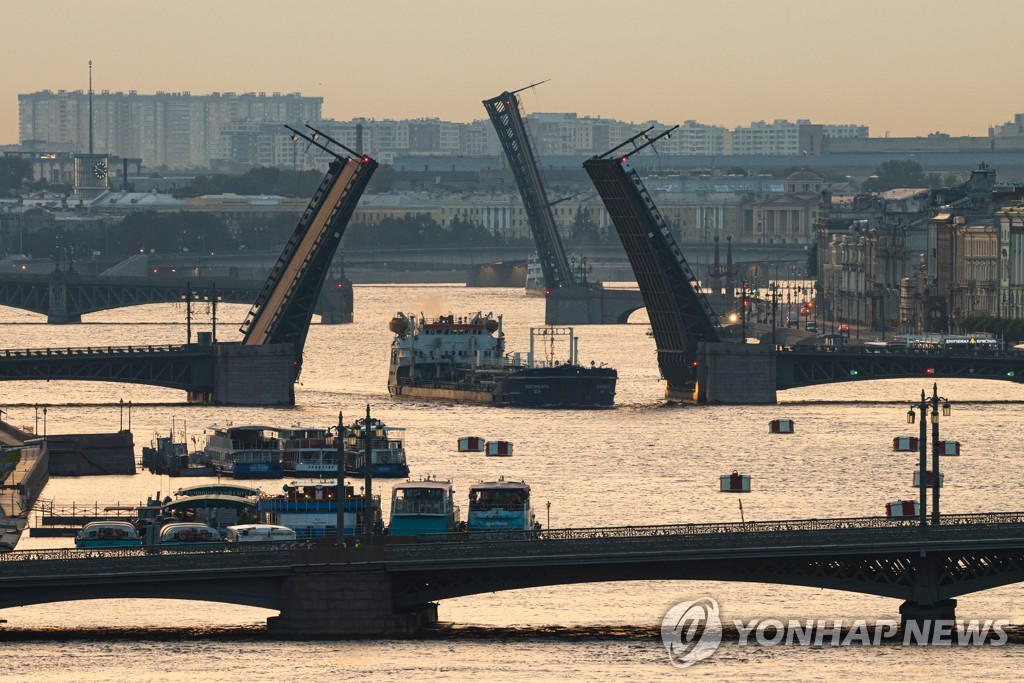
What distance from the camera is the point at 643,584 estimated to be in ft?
145

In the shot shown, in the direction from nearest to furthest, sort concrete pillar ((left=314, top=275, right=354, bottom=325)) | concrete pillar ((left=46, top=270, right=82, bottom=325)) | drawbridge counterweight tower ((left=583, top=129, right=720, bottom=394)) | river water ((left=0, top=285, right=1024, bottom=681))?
river water ((left=0, top=285, right=1024, bottom=681)) → drawbridge counterweight tower ((left=583, top=129, right=720, bottom=394)) → concrete pillar ((left=46, top=270, right=82, bottom=325)) → concrete pillar ((left=314, top=275, right=354, bottom=325))

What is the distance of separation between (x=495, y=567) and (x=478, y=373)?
136 feet

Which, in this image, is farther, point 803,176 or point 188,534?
point 803,176

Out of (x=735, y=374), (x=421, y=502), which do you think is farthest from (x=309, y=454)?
(x=735, y=374)

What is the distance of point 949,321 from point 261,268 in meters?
52.1

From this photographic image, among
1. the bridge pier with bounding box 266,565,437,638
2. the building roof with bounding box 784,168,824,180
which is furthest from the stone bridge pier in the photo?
the building roof with bounding box 784,168,824,180

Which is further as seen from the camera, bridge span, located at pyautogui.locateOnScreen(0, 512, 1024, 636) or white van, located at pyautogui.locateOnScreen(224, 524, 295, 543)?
white van, located at pyautogui.locateOnScreen(224, 524, 295, 543)

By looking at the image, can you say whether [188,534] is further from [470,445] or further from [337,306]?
[337,306]

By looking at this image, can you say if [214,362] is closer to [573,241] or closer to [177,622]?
[177,622]

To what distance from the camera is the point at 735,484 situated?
180 feet

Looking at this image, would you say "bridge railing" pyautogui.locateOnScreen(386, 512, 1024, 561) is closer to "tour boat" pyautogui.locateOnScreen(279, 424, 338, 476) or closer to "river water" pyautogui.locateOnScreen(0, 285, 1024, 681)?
"river water" pyautogui.locateOnScreen(0, 285, 1024, 681)

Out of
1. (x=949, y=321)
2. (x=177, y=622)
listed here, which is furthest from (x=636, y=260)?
(x=177, y=622)

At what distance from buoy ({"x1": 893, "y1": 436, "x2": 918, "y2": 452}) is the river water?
11.0 inches

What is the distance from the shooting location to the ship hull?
76500 millimetres
